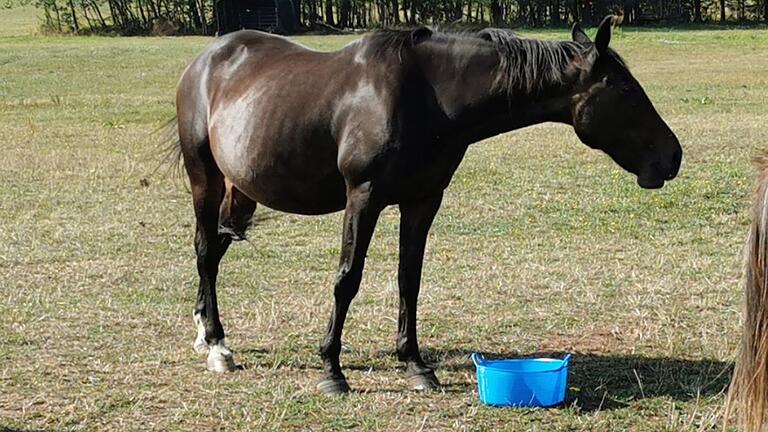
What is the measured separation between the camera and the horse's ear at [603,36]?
5.21 m

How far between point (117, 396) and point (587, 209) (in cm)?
566

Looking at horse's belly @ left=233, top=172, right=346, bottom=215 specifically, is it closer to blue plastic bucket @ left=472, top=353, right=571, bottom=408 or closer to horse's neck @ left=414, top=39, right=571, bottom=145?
horse's neck @ left=414, top=39, right=571, bottom=145

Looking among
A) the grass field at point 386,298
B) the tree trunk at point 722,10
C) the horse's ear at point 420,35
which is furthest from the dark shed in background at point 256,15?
the horse's ear at point 420,35

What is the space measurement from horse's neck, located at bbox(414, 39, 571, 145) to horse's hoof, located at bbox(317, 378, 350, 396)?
1.29 metres

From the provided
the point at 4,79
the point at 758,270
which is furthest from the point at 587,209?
the point at 4,79

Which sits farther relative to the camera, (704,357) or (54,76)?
(54,76)

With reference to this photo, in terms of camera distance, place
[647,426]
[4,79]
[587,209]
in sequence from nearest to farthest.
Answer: [647,426] → [587,209] → [4,79]

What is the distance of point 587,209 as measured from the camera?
10.2 m

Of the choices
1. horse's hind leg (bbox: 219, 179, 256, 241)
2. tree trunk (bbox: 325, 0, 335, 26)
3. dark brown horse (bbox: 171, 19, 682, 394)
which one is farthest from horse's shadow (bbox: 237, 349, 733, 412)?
tree trunk (bbox: 325, 0, 335, 26)

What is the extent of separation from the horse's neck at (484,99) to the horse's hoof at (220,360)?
5.47 ft

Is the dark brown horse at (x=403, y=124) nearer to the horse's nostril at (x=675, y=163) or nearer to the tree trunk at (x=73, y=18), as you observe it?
the horse's nostril at (x=675, y=163)

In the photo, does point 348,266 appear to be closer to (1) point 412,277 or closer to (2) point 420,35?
(1) point 412,277

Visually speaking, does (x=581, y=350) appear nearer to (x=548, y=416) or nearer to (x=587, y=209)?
(x=548, y=416)

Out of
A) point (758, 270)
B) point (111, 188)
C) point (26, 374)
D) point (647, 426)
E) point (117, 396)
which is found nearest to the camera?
point (758, 270)
